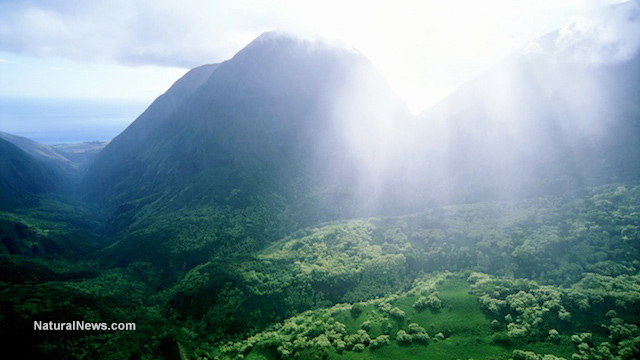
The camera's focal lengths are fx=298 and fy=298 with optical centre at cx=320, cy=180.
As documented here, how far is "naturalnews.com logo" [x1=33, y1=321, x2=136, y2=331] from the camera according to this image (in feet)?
256

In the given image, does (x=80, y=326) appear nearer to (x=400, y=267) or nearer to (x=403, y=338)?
(x=403, y=338)

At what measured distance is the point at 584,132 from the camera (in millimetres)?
176000

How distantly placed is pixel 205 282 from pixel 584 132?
724 feet

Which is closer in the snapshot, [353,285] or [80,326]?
[80,326]

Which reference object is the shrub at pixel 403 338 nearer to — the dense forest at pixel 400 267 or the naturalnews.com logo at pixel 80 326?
the dense forest at pixel 400 267

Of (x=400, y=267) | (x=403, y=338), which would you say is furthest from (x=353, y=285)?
(x=403, y=338)

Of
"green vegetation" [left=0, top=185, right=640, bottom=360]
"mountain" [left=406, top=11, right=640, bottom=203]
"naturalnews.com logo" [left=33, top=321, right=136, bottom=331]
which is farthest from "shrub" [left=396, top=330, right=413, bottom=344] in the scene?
"mountain" [left=406, top=11, right=640, bottom=203]

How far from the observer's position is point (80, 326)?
3273 inches

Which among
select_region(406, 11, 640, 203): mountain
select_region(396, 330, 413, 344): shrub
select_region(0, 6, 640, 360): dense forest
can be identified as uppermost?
select_region(406, 11, 640, 203): mountain

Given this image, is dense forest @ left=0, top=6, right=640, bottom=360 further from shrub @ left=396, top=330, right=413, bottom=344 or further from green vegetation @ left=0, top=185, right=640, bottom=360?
green vegetation @ left=0, top=185, right=640, bottom=360

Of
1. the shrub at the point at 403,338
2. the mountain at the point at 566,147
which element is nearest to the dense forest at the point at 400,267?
the shrub at the point at 403,338

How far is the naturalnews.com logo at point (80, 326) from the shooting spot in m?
78.1

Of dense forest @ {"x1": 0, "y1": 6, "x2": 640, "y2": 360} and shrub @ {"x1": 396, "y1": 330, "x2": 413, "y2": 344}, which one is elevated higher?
dense forest @ {"x1": 0, "y1": 6, "x2": 640, "y2": 360}

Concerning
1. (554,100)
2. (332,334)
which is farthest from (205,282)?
(554,100)
